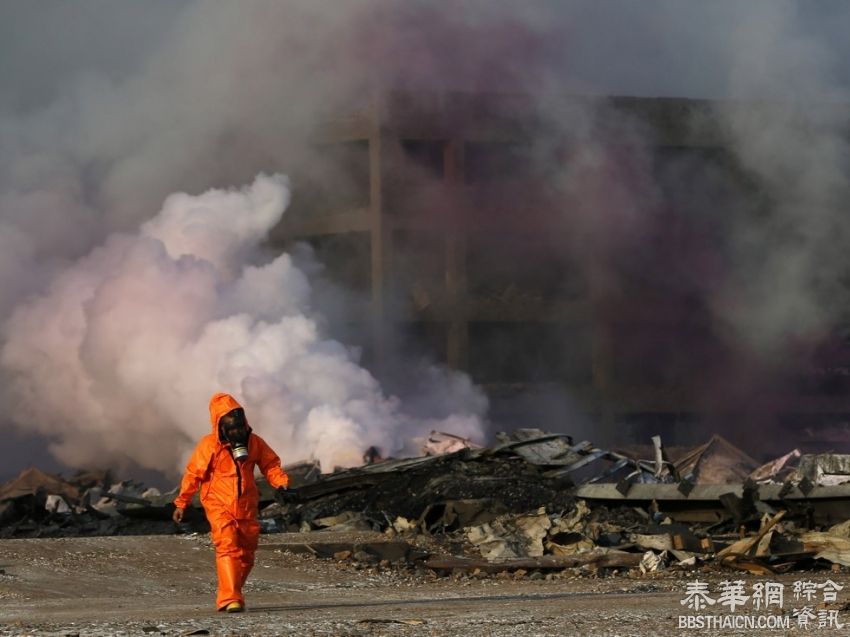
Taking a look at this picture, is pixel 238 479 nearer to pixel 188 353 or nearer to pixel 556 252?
pixel 188 353

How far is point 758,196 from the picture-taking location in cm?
3331

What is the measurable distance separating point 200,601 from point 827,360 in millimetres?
23015

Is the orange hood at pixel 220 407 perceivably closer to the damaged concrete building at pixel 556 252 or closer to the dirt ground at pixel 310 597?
the dirt ground at pixel 310 597

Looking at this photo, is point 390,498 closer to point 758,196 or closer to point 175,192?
point 175,192

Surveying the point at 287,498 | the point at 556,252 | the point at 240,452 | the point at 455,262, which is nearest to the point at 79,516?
the point at 287,498

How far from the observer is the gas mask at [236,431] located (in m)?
11.1

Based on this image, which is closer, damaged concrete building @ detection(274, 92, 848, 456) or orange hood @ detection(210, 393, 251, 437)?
orange hood @ detection(210, 393, 251, 437)

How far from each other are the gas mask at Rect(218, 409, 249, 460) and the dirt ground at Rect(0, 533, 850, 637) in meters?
1.15

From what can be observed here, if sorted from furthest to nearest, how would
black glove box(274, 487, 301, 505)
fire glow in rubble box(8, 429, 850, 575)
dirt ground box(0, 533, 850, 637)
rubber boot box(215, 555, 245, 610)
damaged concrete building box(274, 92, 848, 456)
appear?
damaged concrete building box(274, 92, 848, 456) < black glove box(274, 487, 301, 505) < fire glow in rubble box(8, 429, 850, 575) < rubber boot box(215, 555, 245, 610) < dirt ground box(0, 533, 850, 637)

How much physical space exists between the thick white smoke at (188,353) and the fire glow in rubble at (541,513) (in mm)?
2858

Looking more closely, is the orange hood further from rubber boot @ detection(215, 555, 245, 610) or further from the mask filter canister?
rubber boot @ detection(215, 555, 245, 610)

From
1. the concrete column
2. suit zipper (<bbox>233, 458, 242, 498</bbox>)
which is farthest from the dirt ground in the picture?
the concrete column

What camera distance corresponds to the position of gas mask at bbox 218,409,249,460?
11.1 metres

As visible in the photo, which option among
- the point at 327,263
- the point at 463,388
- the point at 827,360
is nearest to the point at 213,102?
the point at 327,263
